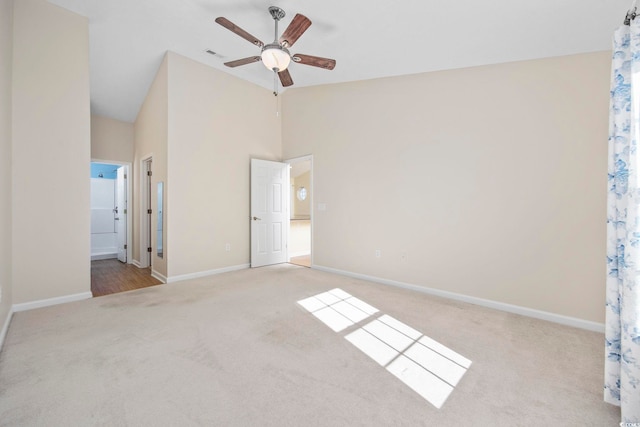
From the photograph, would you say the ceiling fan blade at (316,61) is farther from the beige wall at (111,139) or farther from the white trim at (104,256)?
the white trim at (104,256)

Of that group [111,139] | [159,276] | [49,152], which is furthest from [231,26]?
[111,139]

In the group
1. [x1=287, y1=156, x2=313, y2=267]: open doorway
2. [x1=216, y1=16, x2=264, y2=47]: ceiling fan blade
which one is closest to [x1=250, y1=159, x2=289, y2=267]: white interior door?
[x1=287, y1=156, x2=313, y2=267]: open doorway

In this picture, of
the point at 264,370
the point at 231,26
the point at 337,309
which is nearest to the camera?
the point at 264,370

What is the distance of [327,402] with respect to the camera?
1.66 metres

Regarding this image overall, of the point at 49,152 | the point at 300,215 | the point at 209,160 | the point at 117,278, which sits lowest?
the point at 117,278

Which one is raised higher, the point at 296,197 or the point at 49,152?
the point at 49,152

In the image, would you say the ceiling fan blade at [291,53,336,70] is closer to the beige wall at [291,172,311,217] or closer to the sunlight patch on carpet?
the sunlight patch on carpet

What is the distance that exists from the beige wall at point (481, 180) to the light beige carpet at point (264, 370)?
55cm

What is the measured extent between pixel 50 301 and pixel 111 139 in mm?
3736

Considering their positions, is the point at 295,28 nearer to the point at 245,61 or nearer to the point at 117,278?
the point at 245,61

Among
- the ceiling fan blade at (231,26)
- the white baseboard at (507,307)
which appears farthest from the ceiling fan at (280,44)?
the white baseboard at (507,307)

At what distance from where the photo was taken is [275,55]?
2.66 m

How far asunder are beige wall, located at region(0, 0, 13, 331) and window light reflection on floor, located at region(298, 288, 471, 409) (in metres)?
2.89

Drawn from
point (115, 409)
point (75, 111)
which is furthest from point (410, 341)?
point (75, 111)
